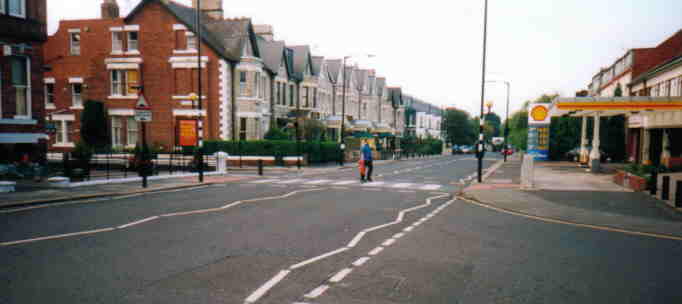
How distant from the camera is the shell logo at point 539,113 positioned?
2384cm

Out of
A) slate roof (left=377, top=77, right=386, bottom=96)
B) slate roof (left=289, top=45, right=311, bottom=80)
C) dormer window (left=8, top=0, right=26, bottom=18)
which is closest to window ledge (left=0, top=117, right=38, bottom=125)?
dormer window (left=8, top=0, right=26, bottom=18)

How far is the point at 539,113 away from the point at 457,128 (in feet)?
215

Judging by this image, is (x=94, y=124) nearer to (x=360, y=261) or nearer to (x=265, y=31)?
(x=265, y=31)

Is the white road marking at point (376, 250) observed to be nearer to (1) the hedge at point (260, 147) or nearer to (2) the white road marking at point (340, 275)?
(2) the white road marking at point (340, 275)

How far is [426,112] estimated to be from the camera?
103m

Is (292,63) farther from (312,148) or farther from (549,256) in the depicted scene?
(549,256)

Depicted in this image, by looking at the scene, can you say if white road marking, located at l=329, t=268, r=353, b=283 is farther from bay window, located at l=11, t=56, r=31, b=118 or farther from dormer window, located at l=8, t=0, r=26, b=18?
dormer window, located at l=8, t=0, r=26, b=18

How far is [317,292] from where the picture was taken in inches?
234

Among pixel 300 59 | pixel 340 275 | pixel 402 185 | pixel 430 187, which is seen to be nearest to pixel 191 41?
pixel 300 59

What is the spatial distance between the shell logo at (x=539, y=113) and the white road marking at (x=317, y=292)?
20576 millimetres

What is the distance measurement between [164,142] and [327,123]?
55.5 ft

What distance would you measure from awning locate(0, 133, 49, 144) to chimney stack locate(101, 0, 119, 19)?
2475 cm

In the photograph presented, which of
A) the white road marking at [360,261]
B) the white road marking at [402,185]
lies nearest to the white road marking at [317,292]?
the white road marking at [360,261]

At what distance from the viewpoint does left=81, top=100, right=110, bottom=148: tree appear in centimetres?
3538
